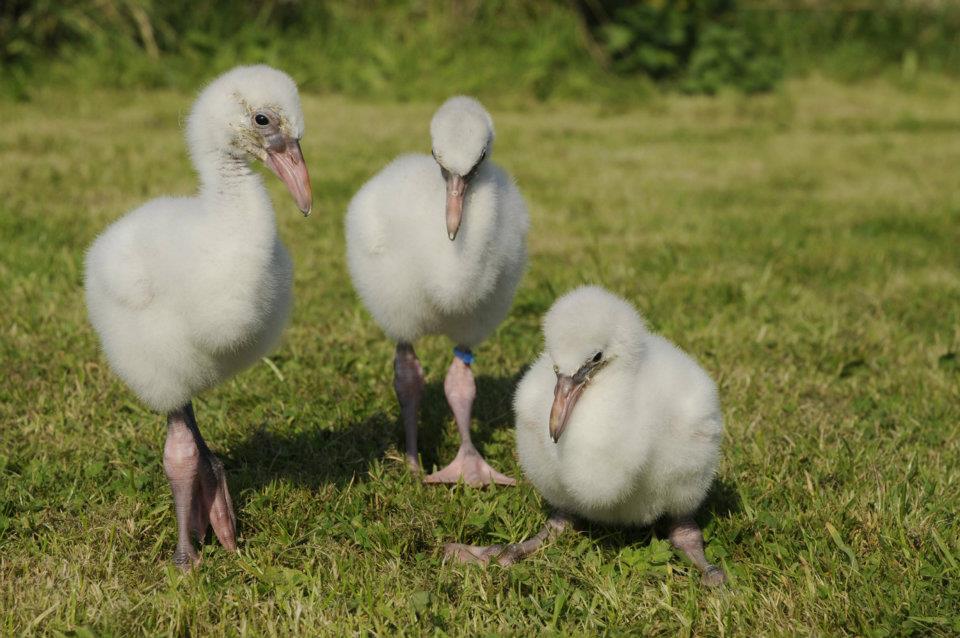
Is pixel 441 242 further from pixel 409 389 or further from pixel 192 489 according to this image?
pixel 192 489

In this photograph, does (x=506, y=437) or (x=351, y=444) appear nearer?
(x=351, y=444)

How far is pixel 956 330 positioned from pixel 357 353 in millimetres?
3223

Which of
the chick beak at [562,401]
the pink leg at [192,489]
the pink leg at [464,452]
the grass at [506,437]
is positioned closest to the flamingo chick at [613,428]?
the chick beak at [562,401]

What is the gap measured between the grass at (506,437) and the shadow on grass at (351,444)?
0.01m

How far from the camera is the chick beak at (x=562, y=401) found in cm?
305

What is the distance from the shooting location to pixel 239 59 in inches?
442

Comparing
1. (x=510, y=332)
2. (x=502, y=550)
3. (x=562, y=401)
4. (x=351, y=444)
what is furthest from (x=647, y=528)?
(x=510, y=332)

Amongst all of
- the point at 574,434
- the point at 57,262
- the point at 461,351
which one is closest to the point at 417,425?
the point at 461,351

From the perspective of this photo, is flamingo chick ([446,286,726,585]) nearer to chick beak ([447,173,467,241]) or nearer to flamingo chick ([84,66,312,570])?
chick beak ([447,173,467,241])

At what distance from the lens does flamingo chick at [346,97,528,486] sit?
12.1 feet

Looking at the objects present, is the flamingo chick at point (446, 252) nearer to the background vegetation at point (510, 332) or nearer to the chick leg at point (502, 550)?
the background vegetation at point (510, 332)

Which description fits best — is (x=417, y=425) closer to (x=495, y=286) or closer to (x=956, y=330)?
(x=495, y=286)

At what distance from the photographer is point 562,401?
3.11 metres

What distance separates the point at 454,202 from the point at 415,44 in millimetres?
8729
